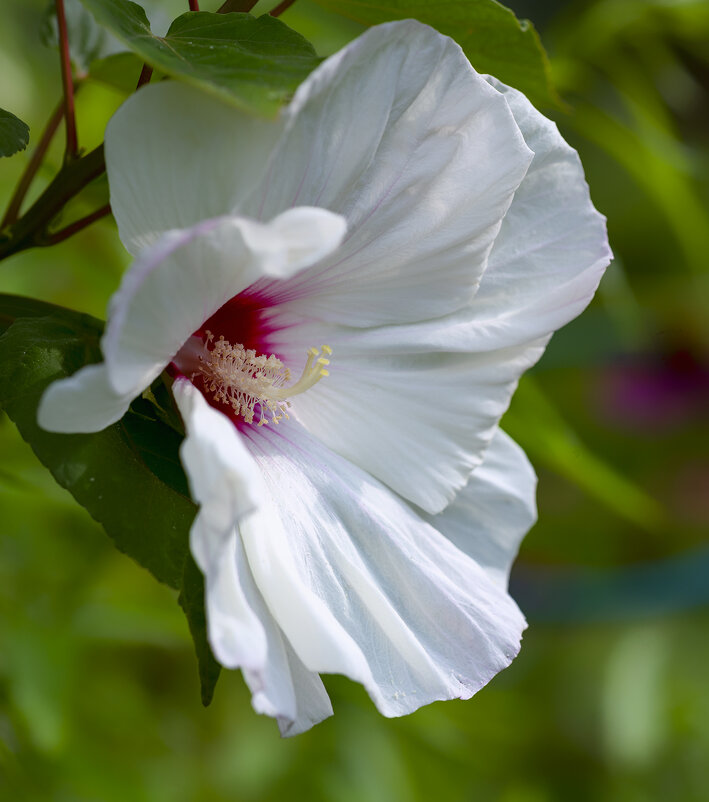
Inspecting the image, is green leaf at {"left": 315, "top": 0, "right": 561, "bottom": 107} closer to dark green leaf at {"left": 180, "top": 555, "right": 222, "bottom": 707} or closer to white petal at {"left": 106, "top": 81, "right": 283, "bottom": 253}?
white petal at {"left": 106, "top": 81, "right": 283, "bottom": 253}

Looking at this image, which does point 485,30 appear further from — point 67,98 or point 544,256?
point 67,98

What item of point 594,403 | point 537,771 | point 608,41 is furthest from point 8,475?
point 594,403

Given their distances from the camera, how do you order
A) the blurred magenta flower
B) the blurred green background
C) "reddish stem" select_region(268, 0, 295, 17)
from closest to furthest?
1. "reddish stem" select_region(268, 0, 295, 17)
2. the blurred green background
3. the blurred magenta flower

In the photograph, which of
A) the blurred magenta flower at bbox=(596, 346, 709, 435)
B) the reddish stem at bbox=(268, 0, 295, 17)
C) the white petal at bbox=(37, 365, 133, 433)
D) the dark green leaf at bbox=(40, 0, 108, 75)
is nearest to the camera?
the white petal at bbox=(37, 365, 133, 433)

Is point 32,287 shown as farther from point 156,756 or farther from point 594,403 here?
point 594,403

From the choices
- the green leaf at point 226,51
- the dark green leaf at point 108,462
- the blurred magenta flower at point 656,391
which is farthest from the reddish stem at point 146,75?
the blurred magenta flower at point 656,391

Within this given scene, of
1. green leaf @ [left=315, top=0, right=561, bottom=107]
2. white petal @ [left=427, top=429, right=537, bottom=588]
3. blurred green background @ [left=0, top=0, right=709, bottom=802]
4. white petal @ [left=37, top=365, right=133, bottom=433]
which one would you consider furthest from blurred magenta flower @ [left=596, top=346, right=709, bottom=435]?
white petal @ [left=37, top=365, right=133, bottom=433]
